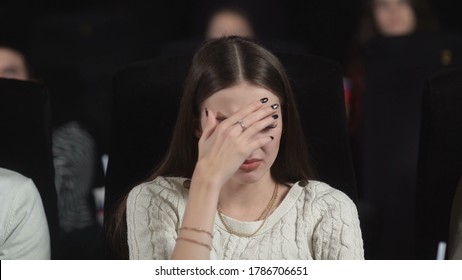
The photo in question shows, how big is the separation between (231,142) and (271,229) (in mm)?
219

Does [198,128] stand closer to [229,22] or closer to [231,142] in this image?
[231,142]

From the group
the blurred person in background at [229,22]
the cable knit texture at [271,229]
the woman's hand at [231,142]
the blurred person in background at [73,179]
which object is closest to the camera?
the woman's hand at [231,142]

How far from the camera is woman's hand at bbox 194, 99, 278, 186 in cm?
153

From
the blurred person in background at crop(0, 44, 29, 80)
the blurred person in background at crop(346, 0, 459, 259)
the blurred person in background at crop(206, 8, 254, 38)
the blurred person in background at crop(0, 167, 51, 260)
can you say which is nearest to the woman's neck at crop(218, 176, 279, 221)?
the blurred person in background at crop(0, 167, 51, 260)

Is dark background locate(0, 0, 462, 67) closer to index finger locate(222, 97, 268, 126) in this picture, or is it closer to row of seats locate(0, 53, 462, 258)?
row of seats locate(0, 53, 462, 258)

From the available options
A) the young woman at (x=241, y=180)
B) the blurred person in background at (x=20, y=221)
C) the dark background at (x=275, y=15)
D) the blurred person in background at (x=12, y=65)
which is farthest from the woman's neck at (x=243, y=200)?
the dark background at (x=275, y=15)

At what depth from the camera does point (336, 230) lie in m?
1.64

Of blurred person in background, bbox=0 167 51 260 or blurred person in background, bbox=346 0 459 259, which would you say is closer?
blurred person in background, bbox=0 167 51 260

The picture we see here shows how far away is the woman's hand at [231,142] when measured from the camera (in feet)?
5.02

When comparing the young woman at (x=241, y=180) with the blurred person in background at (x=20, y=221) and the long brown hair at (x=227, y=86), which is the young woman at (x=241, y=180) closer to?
the long brown hair at (x=227, y=86)

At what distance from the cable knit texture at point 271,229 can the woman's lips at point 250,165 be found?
0.10m

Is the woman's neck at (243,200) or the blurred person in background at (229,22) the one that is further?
the blurred person in background at (229,22)

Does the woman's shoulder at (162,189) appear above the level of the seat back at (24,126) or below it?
below

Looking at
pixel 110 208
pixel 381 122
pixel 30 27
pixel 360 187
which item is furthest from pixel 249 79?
pixel 30 27
